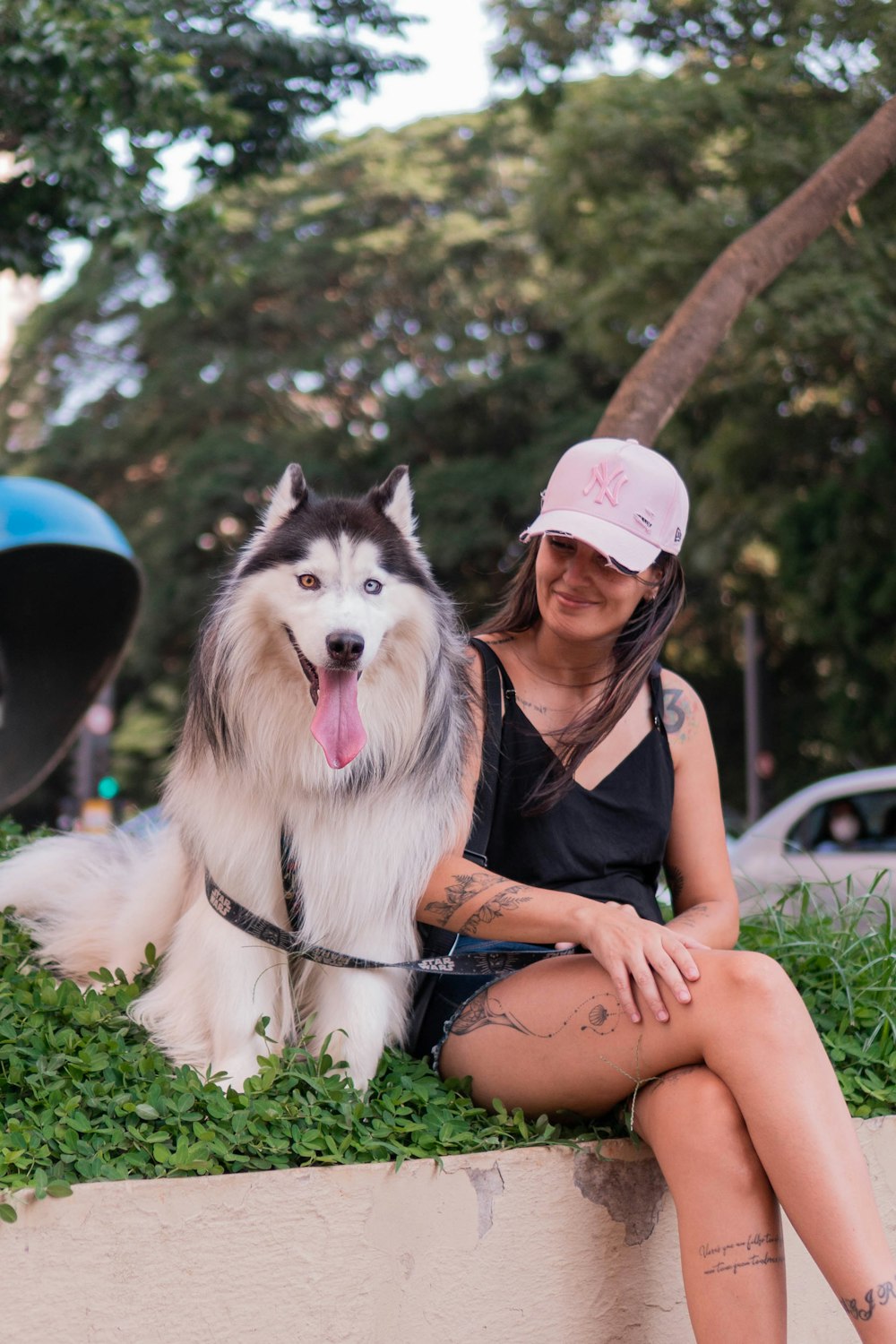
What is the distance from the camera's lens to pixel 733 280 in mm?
4770

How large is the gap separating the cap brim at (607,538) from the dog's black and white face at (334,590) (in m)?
0.31

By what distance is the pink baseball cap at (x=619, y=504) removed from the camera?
2.67 metres

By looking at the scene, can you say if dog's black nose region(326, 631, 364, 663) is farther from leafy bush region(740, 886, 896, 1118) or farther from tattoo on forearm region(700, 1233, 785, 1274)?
leafy bush region(740, 886, 896, 1118)

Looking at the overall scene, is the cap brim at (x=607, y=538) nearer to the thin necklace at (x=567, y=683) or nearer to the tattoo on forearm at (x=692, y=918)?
the thin necklace at (x=567, y=683)

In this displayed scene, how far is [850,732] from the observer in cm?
1582

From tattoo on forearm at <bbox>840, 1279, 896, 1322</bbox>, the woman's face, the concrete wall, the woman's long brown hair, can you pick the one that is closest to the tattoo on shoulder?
the woman's long brown hair

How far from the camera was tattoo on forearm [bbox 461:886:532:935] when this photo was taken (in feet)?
8.34

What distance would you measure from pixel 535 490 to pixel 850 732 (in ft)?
16.8

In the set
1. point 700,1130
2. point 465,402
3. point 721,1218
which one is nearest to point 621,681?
point 700,1130

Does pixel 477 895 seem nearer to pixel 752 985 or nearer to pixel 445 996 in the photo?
Answer: pixel 445 996

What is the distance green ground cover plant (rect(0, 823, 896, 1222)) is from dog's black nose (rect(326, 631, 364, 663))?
0.84 m

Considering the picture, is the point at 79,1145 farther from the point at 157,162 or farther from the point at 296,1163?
the point at 157,162

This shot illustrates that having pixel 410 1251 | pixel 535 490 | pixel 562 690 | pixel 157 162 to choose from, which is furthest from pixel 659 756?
pixel 535 490

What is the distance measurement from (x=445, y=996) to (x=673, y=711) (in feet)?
2.66
